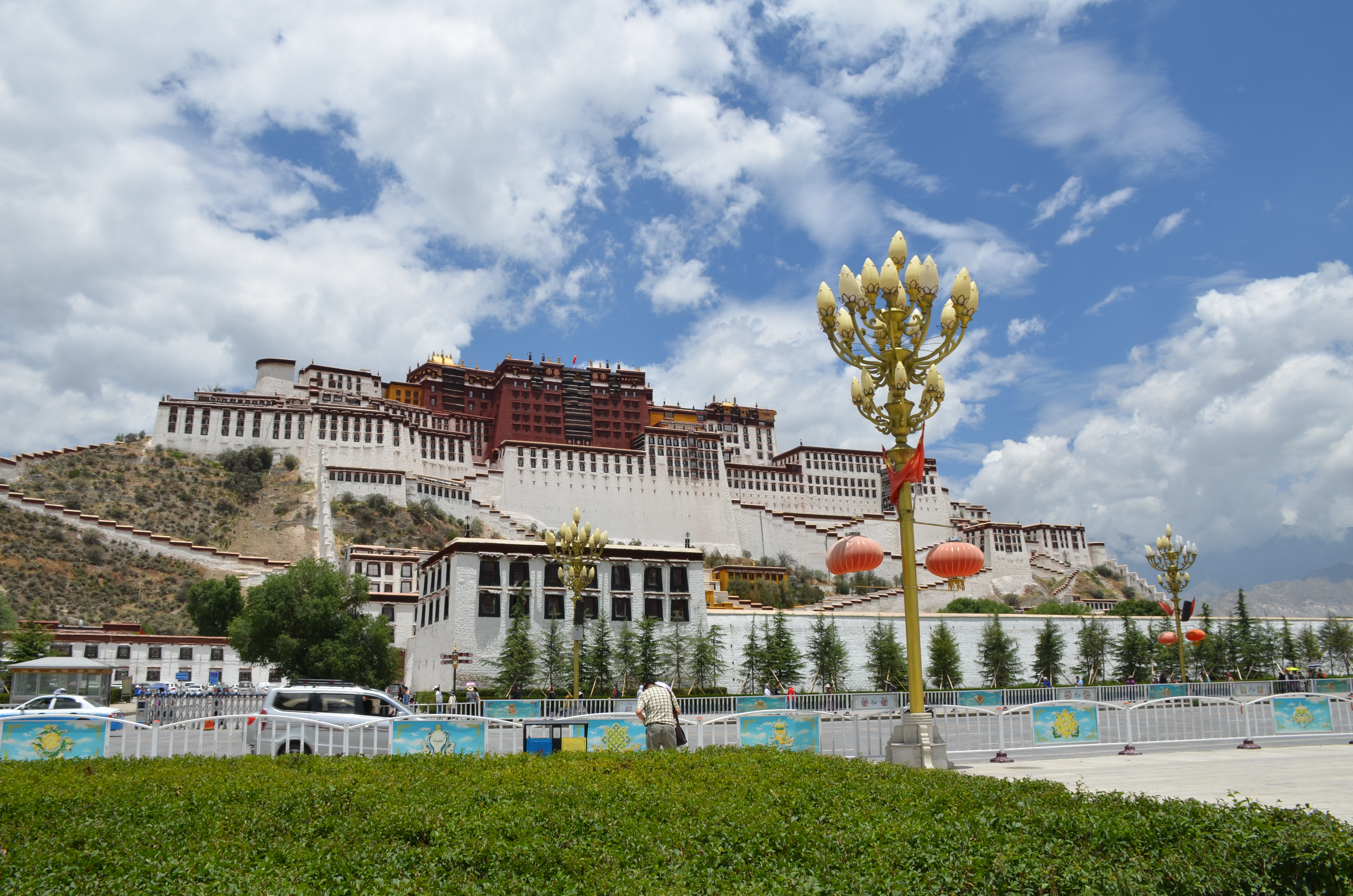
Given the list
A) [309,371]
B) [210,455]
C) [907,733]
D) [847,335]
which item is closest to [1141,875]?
[907,733]

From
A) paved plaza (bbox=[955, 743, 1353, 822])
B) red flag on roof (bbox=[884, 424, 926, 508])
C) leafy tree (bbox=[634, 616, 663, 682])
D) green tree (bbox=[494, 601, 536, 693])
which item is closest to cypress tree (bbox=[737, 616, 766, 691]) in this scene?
leafy tree (bbox=[634, 616, 663, 682])

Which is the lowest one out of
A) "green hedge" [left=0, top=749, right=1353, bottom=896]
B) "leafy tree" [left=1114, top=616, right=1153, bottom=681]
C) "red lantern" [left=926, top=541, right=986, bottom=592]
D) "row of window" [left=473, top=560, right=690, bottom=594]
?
"leafy tree" [left=1114, top=616, right=1153, bottom=681]

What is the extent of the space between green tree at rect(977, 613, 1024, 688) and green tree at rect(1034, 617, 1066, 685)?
1.01m

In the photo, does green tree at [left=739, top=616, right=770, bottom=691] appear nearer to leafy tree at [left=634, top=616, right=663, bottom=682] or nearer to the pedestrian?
leafy tree at [left=634, top=616, right=663, bottom=682]

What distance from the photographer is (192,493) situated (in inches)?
2827

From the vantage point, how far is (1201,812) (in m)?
5.70

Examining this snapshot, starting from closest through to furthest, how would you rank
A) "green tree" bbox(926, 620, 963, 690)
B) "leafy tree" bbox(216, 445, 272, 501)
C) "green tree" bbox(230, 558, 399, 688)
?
1. "green tree" bbox(230, 558, 399, 688)
2. "green tree" bbox(926, 620, 963, 690)
3. "leafy tree" bbox(216, 445, 272, 501)

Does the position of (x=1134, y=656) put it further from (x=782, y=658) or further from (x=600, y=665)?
(x=600, y=665)

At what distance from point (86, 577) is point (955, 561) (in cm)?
5782

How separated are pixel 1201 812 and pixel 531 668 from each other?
3121 centimetres

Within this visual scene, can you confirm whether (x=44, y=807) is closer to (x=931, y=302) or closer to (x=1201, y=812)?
(x=1201, y=812)

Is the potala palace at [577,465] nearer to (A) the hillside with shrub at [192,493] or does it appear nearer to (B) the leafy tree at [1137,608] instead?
(A) the hillside with shrub at [192,493]

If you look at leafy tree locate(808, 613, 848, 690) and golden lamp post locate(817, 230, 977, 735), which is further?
leafy tree locate(808, 613, 848, 690)

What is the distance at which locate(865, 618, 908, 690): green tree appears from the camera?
4125cm
